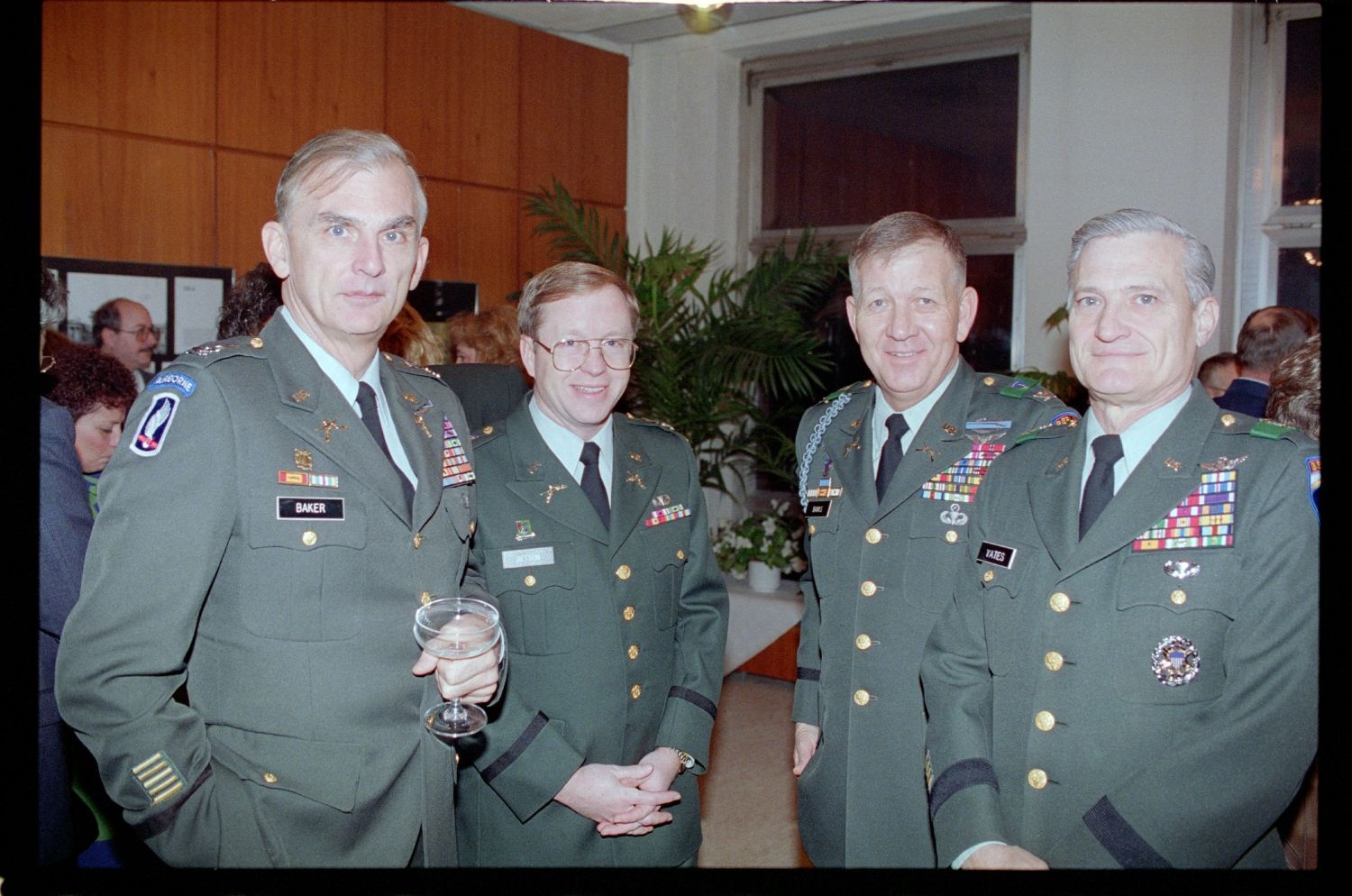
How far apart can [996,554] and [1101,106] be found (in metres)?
4.58

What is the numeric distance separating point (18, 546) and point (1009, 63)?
20.1ft

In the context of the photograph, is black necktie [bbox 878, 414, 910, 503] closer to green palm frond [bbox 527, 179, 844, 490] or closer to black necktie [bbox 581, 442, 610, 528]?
black necktie [bbox 581, 442, 610, 528]

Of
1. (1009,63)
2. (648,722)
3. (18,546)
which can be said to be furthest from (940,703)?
(1009,63)

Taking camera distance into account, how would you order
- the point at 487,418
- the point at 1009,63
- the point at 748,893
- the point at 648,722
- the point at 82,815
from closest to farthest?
the point at 748,893 < the point at 648,722 < the point at 82,815 < the point at 487,418 < the point at 1009,63

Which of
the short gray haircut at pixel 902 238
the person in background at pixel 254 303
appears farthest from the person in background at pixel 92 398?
the short gray haircut at pixel 902 238

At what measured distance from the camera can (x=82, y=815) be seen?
7.93 feet

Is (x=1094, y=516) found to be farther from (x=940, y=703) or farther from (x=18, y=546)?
(x=18, y=546)

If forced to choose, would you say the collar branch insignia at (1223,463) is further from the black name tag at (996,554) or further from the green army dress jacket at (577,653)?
the green army dress jacket at (577,653)

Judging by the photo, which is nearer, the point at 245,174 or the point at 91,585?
the point at 91,585

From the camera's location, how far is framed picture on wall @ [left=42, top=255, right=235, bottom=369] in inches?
178

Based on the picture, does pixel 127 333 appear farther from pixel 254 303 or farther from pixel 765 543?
pixel 765 543

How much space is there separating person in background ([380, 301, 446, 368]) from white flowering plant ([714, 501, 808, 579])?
10.2ft

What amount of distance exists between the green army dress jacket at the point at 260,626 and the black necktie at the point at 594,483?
0.47 metres

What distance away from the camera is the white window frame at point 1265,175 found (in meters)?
5.34
